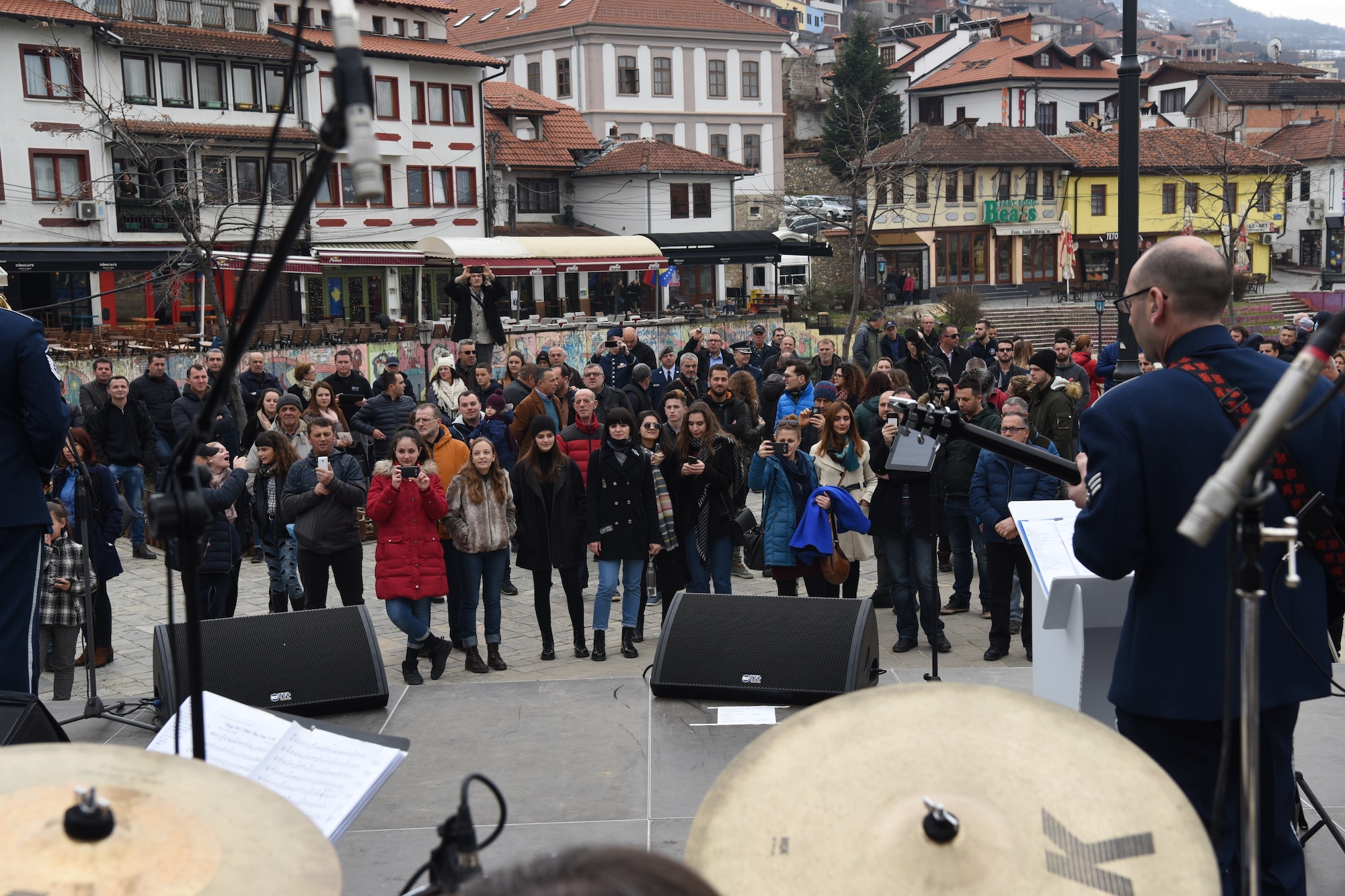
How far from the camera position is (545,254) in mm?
42469

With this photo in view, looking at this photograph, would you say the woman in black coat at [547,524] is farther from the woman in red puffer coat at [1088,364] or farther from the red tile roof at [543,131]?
the red tile roof at [543,131]

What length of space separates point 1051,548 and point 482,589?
5.07 meters

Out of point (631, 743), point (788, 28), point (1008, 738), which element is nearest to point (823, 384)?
point (631, 743)

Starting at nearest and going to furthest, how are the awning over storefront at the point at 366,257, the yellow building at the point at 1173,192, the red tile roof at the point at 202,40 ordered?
the red tile roof at the point at 202,40, the awning over storefront at the point at 366,257, the yellow building at the point at 1173,192

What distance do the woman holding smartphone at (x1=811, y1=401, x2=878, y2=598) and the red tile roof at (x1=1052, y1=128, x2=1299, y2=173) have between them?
172 feet

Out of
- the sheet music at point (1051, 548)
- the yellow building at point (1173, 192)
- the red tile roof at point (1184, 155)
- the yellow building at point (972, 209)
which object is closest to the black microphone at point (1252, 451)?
the sheet music at point (1051, 548)

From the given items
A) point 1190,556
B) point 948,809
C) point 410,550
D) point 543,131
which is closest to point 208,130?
point 543,131

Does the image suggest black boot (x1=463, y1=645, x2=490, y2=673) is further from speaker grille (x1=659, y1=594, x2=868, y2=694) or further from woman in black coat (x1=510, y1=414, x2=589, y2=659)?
speaker grille (x1=659, y1=594, x2=868, y2=694)

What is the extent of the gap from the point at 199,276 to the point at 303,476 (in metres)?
25.2

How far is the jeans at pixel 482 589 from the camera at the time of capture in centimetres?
873

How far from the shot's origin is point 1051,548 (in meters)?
4.80

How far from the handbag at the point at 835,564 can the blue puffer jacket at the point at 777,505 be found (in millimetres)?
222

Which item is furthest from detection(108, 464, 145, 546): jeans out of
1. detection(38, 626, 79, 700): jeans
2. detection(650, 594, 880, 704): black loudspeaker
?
detection(650, 594, 880, 704): black loudspeaker

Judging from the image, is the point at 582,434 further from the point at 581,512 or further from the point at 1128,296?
the point at 1128,296
